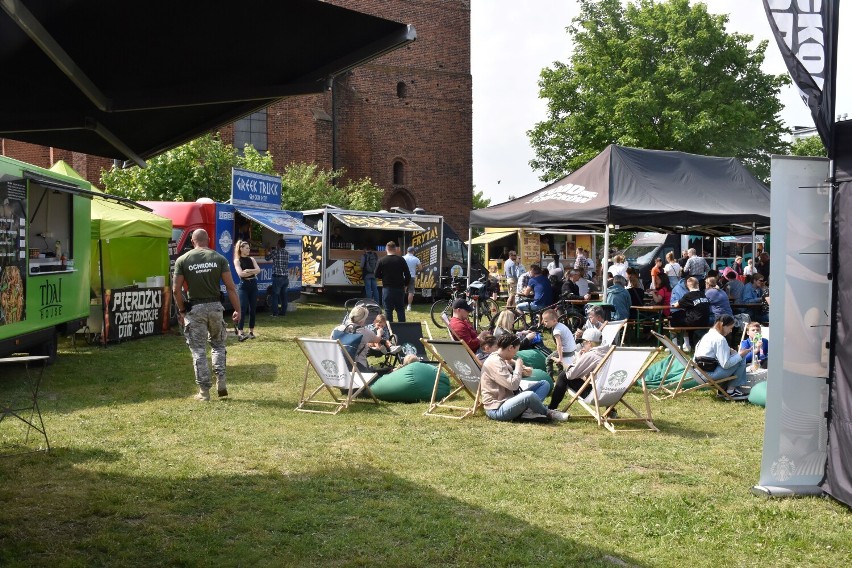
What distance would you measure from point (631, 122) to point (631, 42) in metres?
3.49

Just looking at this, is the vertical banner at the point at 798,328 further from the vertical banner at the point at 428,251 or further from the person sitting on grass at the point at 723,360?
the vertical banner at the point at 428,251

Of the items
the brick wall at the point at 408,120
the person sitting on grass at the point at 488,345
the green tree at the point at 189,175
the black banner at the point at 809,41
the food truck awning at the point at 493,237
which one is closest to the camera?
the black banner at the point at 809,41

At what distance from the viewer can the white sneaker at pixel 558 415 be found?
847cm

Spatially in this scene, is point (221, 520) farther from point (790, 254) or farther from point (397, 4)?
point (397, 4)

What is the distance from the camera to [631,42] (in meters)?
36.2

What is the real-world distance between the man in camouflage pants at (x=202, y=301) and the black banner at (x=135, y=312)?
5.46 m

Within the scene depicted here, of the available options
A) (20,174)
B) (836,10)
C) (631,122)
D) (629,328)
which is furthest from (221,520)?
(631,122)

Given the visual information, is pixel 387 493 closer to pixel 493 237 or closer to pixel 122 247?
pixel 122 247

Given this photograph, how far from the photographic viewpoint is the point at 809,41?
5.61m

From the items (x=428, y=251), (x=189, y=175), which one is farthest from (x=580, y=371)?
(x=189, y=175)

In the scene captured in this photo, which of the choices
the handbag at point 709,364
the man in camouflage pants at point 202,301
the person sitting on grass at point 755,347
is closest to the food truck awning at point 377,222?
the person sitting on grass at point 755,347

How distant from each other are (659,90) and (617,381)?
2919cm

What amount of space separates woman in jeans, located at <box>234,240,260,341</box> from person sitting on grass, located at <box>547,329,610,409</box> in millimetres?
6682

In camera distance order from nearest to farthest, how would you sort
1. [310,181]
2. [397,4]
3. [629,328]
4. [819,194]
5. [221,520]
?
[221,520], [819,194], [629,328], [310,181], [397,4]
